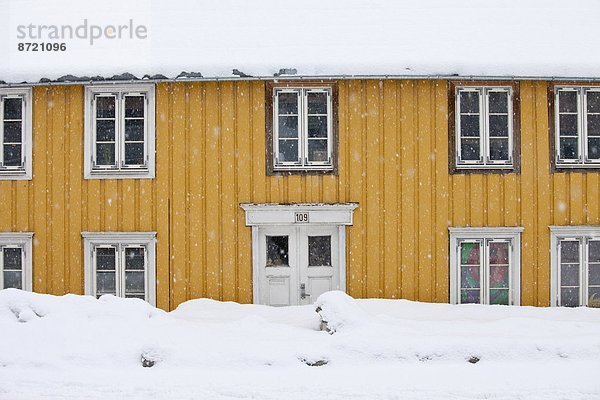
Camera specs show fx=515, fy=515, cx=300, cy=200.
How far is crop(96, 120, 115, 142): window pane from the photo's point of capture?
10.5 meters

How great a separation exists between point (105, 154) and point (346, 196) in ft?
16.4

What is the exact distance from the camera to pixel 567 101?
10523 millimetres

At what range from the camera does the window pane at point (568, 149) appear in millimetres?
10477

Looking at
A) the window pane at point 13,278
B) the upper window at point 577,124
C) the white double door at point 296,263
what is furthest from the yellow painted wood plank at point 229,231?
the upper window at point 577,124

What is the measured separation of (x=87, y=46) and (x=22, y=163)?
2831mm

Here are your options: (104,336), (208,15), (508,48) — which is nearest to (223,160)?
(208,15)

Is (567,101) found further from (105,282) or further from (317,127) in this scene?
(105,282)

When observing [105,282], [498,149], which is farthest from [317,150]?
[105,282]

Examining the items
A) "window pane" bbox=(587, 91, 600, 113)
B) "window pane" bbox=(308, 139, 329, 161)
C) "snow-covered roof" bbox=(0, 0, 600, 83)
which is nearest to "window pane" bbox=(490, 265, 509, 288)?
"window pane" bbox=(587, 91, 600, 113)

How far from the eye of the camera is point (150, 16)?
37.9 feet

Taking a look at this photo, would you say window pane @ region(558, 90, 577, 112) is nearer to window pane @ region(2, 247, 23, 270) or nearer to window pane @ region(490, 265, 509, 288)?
window pane @ region(490, 265, 509, 288)

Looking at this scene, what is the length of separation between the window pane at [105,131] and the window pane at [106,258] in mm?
2251

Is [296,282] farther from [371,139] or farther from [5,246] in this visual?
[5,246]

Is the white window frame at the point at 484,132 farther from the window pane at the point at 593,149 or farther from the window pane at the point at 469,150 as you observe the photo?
the window pane at the point at 593,149
